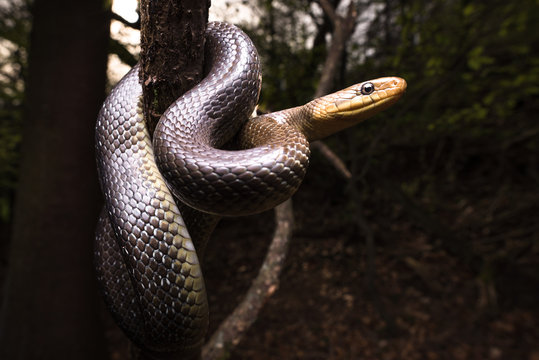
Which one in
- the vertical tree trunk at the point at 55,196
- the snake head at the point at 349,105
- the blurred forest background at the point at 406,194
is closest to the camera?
the snake head at the point at 349,105

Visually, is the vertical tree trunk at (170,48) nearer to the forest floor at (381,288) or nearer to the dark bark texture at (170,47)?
the dark bark texture at (170,47)

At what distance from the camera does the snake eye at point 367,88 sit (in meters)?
1.26

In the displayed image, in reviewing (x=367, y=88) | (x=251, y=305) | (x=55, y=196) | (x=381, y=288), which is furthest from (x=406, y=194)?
(x=55, y=196)

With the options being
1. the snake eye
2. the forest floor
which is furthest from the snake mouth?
the forest floor

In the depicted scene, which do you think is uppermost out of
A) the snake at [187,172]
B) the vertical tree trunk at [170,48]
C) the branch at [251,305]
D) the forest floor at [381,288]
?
the vertical tree trunk at [170,48]

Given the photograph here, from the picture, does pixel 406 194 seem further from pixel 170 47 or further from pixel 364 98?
pixel 170 47

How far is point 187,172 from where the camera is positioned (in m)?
0.92

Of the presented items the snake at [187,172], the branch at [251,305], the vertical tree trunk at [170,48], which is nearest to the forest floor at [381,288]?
the branch at [251,305]

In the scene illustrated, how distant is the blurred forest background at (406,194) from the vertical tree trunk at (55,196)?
20.3 inches

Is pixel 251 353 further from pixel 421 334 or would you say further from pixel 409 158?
pixel 409 158

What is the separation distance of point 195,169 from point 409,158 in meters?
4.32

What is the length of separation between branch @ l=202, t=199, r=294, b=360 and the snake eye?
1.15m

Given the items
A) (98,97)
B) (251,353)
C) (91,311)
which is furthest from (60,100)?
(251,353)

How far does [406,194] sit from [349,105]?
369 centimetres
